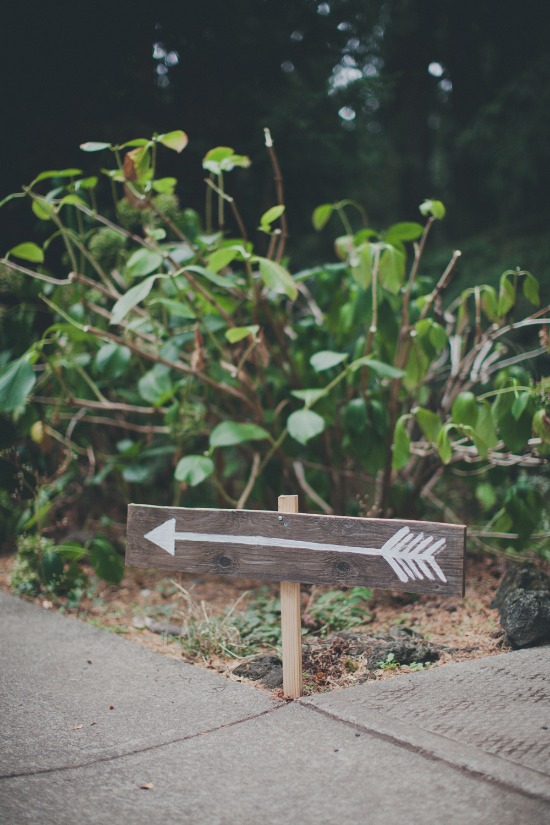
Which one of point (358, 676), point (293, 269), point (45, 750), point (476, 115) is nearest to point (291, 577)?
point (358, 676)

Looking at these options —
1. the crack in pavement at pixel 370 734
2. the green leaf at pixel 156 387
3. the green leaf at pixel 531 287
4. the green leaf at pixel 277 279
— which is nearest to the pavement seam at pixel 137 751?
the crack in pavement at pixel 370 734

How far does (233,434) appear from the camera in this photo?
361cm

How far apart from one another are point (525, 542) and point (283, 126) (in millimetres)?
3091

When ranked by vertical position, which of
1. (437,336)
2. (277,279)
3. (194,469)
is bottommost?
(194,469)

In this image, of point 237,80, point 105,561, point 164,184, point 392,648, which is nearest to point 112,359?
point 164,184

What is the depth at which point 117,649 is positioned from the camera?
317 cm

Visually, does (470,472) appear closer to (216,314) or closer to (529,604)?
(529,604)

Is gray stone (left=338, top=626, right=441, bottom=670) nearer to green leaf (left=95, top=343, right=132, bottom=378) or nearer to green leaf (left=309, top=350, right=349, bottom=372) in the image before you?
green leaf (left=309, top=350, right=349, bottom=372)

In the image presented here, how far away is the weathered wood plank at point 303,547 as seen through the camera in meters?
2.32

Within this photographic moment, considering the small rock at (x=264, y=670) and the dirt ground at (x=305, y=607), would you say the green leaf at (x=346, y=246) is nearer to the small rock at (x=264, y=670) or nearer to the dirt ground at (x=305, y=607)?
the dirt ground at (x=305, y=607)

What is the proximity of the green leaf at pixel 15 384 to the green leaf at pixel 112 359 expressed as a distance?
38 cm

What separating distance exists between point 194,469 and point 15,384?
90 cm

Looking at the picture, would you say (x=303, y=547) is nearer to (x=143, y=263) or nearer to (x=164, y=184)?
(x=143, y=263)

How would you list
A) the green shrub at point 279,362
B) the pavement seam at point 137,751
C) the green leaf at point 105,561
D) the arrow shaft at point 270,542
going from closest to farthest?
the pavement seam at point 137,751
the arrow shaft at point 270,542
the green shrub at point 279,362
the green leaf at point 105,561
